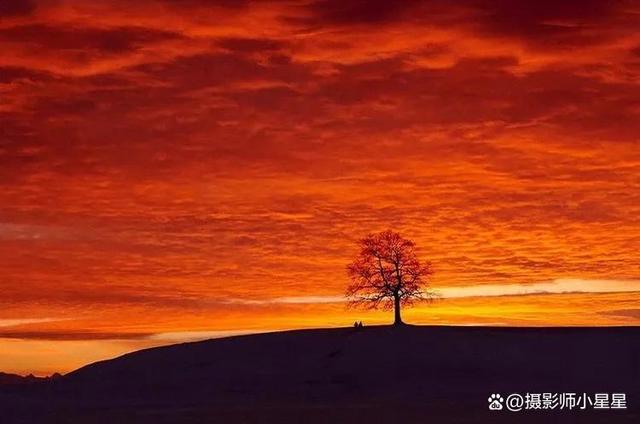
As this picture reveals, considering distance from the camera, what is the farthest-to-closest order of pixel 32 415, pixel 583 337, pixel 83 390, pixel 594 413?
1. pixel 583 337
2. pixel 83 390
3. pixel 32 415
4. pixel 594 413

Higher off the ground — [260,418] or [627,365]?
[627,365]

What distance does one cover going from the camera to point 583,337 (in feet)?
252

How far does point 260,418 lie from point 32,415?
1238 cm

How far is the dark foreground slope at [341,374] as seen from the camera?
58.7 metres

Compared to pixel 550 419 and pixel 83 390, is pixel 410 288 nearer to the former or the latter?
pixel 83 390

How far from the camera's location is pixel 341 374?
232ft

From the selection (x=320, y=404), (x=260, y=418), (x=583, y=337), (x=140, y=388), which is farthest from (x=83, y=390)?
(x=583, y=337)

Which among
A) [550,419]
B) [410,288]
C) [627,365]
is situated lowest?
[550,419]

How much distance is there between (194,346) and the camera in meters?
81.4

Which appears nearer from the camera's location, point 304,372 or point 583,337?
point 304,372

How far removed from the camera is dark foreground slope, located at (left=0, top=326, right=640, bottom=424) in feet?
193

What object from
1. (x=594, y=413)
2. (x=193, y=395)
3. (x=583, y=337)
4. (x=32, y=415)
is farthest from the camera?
(x=583, y=337)

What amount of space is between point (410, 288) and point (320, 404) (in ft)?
83.3

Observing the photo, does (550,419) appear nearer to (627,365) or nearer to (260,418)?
(260,418)
